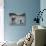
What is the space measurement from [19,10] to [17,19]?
0.36 meters

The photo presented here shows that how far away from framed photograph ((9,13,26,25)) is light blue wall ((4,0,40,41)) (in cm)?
14

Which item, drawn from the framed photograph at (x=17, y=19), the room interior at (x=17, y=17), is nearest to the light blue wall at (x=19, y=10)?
the room interior at (x=17, y=17)

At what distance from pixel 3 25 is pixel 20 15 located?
0.76 meters

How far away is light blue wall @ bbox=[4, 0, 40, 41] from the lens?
5270mm

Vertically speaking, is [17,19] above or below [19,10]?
below

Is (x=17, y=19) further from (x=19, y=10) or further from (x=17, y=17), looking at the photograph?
(x=19, y=10)

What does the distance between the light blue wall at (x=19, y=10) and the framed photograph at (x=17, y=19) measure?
5.5 inches

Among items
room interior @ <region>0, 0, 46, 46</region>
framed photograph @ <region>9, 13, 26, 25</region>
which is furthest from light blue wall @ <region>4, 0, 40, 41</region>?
framed photograph @ <region>9, 13, 26, 25</region>

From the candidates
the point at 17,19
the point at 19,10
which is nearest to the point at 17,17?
the point at 17,19

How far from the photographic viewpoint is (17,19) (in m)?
5.31

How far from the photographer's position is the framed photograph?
5289 millimetres

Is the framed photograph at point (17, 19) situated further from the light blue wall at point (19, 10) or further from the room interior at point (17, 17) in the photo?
the light blue wall at point (19, 10)

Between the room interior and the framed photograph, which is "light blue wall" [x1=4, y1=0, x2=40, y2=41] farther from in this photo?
the framed photograph

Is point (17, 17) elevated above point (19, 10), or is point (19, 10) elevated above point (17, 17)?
point (19, 10)
